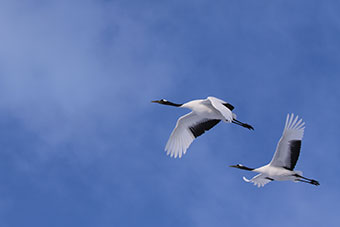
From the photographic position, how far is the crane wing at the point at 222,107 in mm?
24312

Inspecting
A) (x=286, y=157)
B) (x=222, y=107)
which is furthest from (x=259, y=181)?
(x=222, y=107)

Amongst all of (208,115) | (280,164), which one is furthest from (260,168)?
(208,115)

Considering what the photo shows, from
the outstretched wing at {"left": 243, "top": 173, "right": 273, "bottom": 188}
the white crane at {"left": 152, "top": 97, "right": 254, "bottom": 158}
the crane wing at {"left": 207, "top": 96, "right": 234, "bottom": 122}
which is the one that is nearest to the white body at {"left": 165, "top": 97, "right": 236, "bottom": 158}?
the white crane at {"left": 152, "top": 97, "right": 254, "bottom": 158}

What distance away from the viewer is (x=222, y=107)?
25078 mm

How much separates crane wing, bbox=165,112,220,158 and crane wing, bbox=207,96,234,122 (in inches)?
97.4

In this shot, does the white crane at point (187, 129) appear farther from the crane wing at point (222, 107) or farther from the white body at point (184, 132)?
the crane wing at point (222, 107)

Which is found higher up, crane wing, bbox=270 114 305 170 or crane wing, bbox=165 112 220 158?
crane wing, bbox=165 112 220 158

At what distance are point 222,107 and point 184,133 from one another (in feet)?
17.7

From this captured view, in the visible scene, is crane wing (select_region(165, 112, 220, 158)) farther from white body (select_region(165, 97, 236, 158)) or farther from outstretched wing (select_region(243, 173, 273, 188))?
outstretched wing (select_region(243, 173, 273, 188))

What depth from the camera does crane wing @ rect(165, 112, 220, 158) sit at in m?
29.9

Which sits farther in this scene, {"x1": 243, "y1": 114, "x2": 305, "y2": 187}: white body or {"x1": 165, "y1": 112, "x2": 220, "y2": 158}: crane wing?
{"x1": 165, "y1": 112, "x2": 220, "y2": 158}: crane wing

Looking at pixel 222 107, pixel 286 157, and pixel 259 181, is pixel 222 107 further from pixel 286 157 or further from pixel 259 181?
pixel 259 181

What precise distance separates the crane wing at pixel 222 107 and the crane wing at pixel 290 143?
2.62m

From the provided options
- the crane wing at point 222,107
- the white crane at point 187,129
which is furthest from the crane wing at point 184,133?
the crane wing at point 222,107
